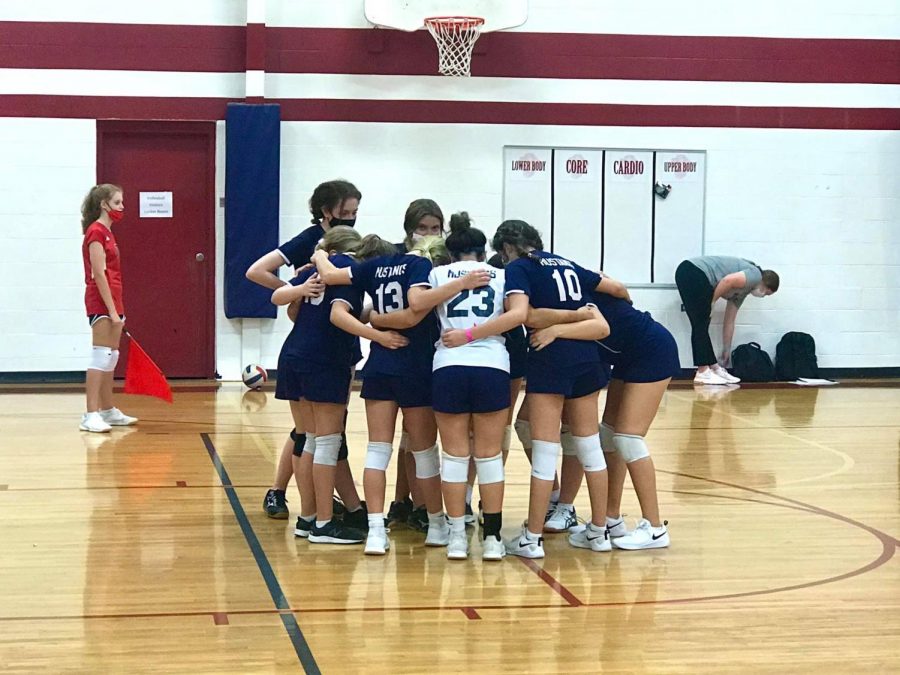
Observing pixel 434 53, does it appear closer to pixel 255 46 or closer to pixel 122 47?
pixel 255 46

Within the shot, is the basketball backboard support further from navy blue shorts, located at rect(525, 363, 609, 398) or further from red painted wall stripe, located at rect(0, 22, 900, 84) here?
navy blue shorts, located at rect(525, 363, 609, 398)

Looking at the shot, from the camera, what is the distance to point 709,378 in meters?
12.6

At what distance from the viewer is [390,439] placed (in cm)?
562

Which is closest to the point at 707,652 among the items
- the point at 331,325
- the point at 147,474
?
the point at 331,325

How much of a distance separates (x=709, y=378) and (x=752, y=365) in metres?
0.49

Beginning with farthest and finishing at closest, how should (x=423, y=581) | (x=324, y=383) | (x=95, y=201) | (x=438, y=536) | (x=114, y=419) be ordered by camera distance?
(x=114, y=419) → (x=95, y=201) → (x=438, y=536) → (x=324, y=383) → (x=423, y=581)

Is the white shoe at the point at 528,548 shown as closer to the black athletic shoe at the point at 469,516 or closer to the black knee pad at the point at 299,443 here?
the black athletic shoe at the point at 469,516

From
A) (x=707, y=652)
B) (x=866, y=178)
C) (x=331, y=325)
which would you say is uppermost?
(x=866, y=178)

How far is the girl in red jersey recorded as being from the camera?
28.3 ft

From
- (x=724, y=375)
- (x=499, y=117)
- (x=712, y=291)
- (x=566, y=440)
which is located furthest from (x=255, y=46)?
(x=566, y=440)

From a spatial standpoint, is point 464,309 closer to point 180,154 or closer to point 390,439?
point 390,439

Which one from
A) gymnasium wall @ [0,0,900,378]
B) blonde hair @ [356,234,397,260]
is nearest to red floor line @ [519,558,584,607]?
blonde hair @ [356,234,397,260]

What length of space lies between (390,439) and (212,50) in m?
7.55

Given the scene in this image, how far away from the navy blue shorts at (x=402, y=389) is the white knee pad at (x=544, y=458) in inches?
21.3
